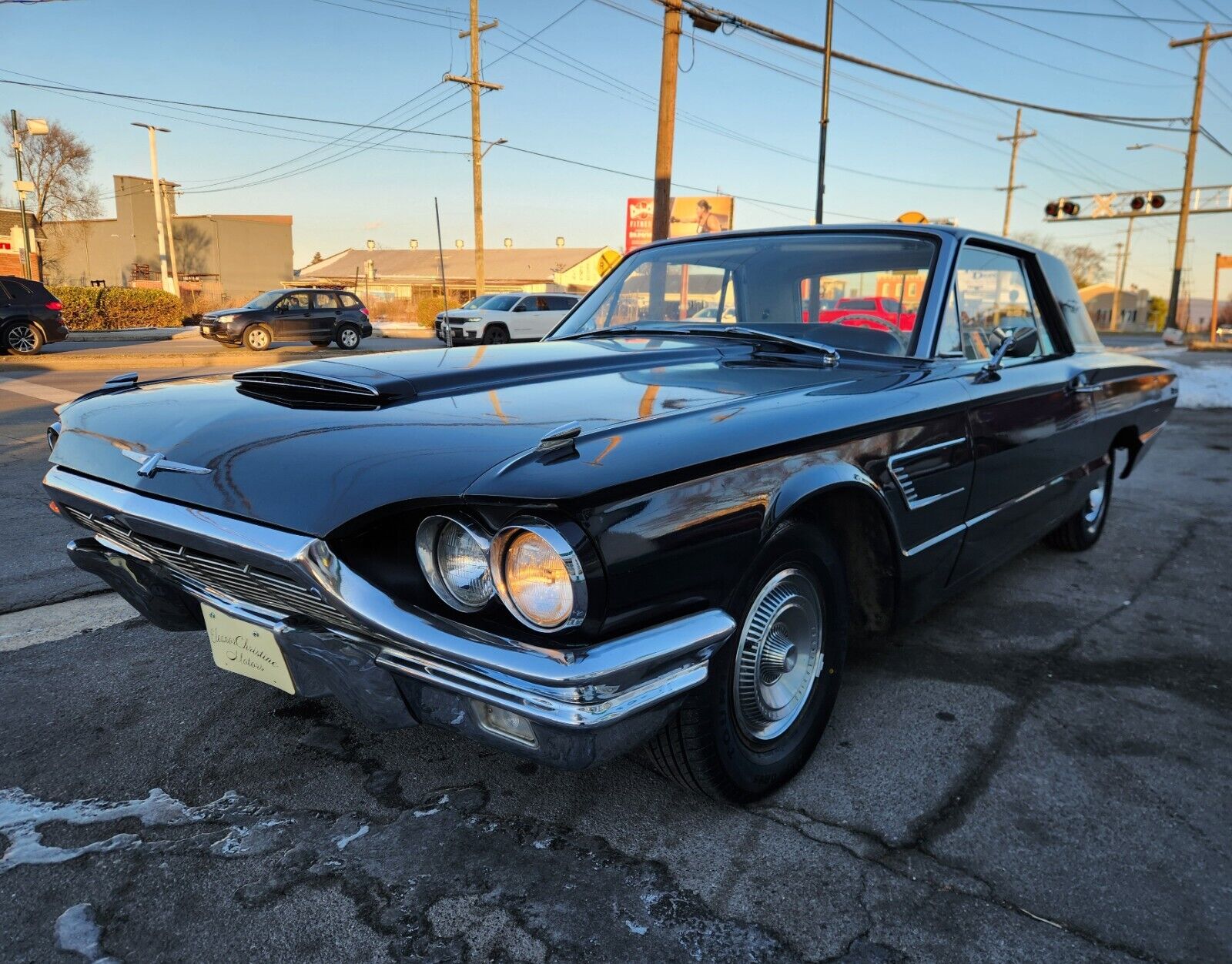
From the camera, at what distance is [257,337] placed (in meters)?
17.6

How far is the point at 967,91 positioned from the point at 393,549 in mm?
17631

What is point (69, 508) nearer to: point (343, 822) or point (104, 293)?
point (343, 822)

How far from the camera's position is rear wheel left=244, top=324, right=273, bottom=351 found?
1752 centimetres

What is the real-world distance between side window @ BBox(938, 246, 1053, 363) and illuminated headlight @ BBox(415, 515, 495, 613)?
1.90m

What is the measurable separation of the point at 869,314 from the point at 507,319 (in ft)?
60.5

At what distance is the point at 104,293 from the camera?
87.1 feet

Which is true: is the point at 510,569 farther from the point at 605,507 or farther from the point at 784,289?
the point at 784,289

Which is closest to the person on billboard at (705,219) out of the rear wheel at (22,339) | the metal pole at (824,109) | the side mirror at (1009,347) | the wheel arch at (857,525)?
the metal pole at (824,109)

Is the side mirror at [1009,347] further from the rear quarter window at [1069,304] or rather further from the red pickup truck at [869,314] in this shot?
the rear quarter window at [1069,304]

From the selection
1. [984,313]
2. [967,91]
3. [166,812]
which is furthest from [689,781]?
[967,91]

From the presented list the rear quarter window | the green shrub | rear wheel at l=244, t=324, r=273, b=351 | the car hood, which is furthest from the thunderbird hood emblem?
the green shrub

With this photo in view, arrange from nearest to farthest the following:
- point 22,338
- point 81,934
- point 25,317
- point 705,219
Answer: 1. point 81,934
2. point 25,317
3. point 22,338
4. point 705,219

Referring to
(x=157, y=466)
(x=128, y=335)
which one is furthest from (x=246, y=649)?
(x=128, y=335)

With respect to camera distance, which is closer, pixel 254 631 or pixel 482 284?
pixel 254 631
